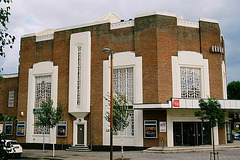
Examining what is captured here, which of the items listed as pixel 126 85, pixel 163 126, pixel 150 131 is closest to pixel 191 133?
pixel 163 126

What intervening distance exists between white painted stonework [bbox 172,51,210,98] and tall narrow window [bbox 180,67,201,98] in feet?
1.20

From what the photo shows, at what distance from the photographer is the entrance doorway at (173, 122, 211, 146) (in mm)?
24469

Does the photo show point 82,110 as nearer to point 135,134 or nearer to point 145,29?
point 135,134

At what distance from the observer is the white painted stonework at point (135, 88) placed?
24481 mm

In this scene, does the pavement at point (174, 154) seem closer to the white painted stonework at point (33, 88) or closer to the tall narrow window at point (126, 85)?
the tall narrow window at point (126, 85)

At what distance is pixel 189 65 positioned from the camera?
25.7m

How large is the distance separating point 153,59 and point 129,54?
2.55 metres

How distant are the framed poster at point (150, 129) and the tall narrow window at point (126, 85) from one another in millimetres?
1580

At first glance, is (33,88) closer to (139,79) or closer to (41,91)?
(41,91)

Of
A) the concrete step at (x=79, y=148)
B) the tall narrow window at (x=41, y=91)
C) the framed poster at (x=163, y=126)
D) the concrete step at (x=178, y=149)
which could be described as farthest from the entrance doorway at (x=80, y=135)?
the framed poster at (x=163, y=126)

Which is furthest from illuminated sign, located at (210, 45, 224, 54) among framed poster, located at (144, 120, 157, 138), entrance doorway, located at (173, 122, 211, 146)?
framed poster, located at (144, 120, 157, 138)

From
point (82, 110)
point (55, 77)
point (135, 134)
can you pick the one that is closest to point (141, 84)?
point (135, 134)

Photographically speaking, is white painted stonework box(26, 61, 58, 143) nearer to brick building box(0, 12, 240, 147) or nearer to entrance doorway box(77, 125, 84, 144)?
brick building box(0, 12, 240, 147)

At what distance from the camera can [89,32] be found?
28047 mm
